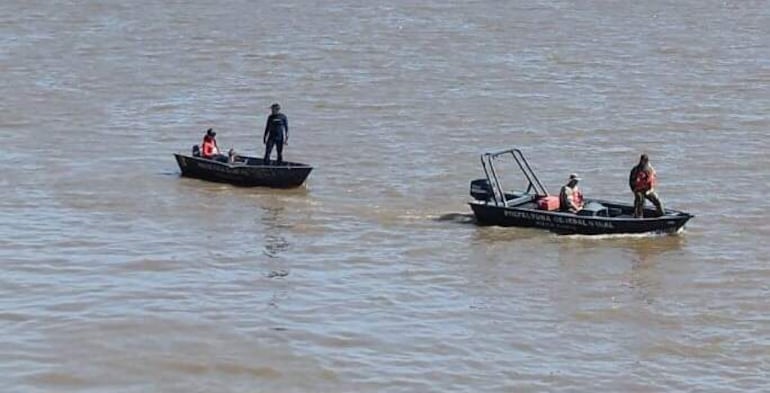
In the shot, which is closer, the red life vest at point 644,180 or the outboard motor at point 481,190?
the red life vest at point 644,180

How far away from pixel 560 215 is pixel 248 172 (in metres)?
6.38

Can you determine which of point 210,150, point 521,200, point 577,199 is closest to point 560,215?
point 577,199

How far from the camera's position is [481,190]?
25156 mm

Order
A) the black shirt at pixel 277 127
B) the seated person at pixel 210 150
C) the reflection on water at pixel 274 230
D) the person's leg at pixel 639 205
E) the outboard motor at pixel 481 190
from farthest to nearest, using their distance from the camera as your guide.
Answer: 1. the seated person at pixel 210 150
2. the black shirt at pixel 277 127
3. the outboard motor at pixel 481 190
4. the person's leg at pixel 639 205
5. the reflection on water at pixel 274 230

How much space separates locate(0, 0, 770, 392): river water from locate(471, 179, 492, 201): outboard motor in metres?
0.64

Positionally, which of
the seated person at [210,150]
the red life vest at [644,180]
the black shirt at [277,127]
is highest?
the black shirt at [277,127]

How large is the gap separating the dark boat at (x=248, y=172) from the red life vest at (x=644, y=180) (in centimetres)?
640

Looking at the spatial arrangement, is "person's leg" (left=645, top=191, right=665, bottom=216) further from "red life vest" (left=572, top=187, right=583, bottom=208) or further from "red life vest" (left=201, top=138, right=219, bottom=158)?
"red life vest" (left=201, top=138, right=219, bottom=158)

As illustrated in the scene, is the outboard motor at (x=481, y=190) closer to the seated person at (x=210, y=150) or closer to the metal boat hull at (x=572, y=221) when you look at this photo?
the metal boat hull at (x=572, y=221)

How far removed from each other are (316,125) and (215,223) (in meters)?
10.2

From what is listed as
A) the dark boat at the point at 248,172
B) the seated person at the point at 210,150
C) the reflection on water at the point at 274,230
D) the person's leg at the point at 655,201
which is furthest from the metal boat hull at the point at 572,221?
the seated person at the point at 210,150

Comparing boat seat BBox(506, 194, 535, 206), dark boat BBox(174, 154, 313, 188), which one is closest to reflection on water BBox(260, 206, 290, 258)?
dark boat BBox(174, 154, 313, 188)

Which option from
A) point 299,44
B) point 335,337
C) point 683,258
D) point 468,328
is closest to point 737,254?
point 683,258

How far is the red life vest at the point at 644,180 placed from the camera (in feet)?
78.1
